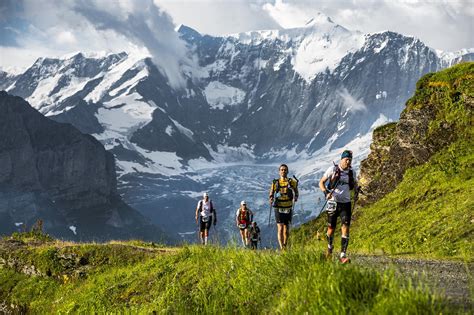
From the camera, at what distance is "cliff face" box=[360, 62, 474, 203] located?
90.9 ft

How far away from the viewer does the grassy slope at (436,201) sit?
59.1 feet

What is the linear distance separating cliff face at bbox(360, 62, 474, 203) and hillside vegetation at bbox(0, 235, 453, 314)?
52.6 ft


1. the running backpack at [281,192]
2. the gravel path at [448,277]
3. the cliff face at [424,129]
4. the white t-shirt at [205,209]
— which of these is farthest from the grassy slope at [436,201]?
the white t-shirt at [205,209]

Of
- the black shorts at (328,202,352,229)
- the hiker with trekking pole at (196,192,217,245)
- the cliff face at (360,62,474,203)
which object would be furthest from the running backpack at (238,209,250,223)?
the black shorts at (328,202,352,229)

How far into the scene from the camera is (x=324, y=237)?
1243 inches

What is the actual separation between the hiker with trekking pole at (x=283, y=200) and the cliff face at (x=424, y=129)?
1373cm

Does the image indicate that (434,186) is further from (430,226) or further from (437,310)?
(437,310)

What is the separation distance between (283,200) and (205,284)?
518 cm

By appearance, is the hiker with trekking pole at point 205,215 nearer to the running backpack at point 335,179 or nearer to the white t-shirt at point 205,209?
the white t-shirt at point 205,209

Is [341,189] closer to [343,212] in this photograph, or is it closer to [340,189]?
[340,189]

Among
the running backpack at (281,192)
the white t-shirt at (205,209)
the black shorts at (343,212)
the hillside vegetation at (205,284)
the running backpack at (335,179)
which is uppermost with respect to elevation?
the running backpack at (335,179)

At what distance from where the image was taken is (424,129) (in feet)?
99.2

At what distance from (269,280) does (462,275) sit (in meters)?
4.82

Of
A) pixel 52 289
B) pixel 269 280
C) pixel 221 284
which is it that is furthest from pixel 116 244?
pixel 269 280
